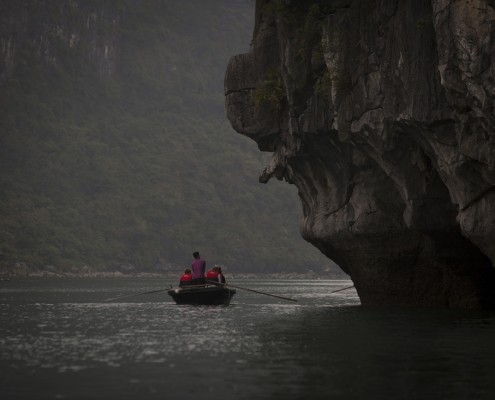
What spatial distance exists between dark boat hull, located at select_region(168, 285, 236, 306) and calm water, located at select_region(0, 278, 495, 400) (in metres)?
9.10

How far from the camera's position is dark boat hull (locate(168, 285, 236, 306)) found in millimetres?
44281

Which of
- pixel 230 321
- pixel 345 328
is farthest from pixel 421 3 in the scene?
pixel 230 321

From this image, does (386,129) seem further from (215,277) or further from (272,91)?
(215,277)

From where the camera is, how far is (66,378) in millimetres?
18188

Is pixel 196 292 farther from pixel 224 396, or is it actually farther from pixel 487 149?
pixel 224 396

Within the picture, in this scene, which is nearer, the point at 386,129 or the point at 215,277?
the point at 386,129

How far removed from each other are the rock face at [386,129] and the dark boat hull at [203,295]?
4603mm

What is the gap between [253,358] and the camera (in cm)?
2141

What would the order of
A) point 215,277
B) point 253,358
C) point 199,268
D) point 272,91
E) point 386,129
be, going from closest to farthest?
1. point 253,358
2. point 386,129
3. point 272,91
4. point 199,268
5. point 215,277

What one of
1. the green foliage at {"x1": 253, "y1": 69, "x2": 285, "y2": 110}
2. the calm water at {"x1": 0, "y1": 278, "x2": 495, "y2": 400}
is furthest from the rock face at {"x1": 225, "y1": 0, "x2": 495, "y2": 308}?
the calm water at {"x1": 0, "y1": 278, "x2": 495, "y2": 400}

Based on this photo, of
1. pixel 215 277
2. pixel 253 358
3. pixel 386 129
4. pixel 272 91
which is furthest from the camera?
pixel 215 277

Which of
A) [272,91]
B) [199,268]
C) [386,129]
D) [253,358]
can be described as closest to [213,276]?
[199,268]

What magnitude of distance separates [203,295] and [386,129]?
51.2ft

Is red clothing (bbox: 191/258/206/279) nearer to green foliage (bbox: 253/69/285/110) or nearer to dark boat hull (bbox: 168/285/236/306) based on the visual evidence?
dark boat hull (bbox: 168/285/236/306)
